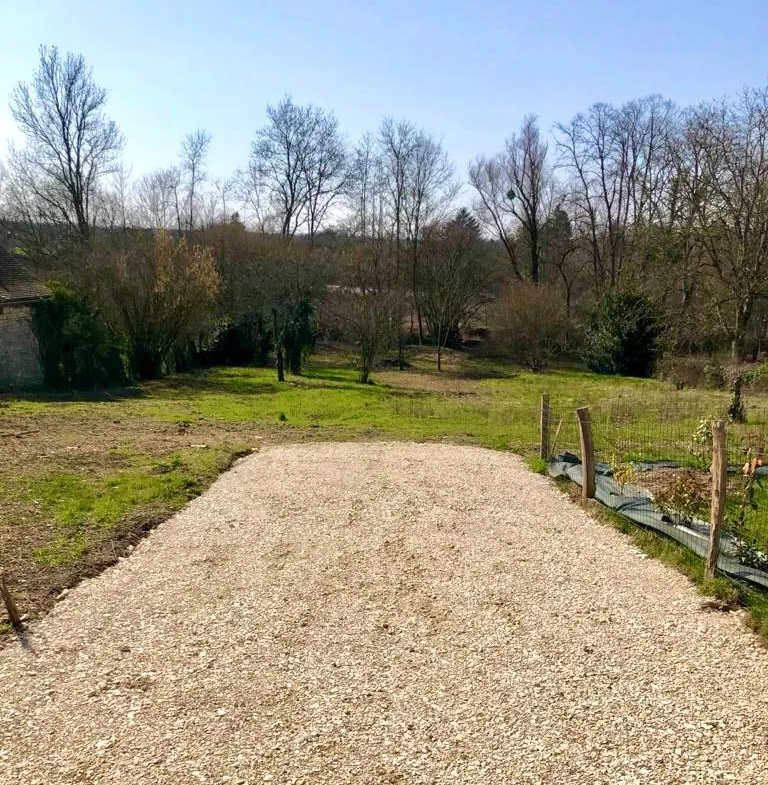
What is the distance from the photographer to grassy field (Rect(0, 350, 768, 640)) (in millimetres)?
7383

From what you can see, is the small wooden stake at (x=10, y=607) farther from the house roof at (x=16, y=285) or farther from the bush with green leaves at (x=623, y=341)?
the bush with green leaves at (x=623, y=341)

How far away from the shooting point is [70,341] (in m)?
21.9

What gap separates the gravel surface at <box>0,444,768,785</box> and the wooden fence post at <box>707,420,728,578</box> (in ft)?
1.34

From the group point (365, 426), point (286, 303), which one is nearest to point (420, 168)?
point (286, 303)

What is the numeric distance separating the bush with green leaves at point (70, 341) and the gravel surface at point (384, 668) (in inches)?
640

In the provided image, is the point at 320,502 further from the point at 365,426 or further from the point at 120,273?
the point at 120,273

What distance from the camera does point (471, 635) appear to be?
5242 mm

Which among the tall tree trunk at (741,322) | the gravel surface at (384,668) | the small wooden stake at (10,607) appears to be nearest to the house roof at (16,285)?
the gravel surface at (384,668)

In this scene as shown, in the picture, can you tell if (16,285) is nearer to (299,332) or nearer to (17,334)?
(17,334)

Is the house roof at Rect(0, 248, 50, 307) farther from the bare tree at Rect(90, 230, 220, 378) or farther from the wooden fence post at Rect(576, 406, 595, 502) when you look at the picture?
the wooden fence post at Rect(576, 406, 595, 502)

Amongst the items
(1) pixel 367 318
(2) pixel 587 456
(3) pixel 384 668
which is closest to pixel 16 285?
(1) pixel 367 318

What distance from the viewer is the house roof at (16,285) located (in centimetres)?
2097

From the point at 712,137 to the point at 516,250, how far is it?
34155 millimetres

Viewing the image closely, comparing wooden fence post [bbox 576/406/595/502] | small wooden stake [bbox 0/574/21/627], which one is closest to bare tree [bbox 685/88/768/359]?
wooden fence post [bbox 576/406/595/502]
